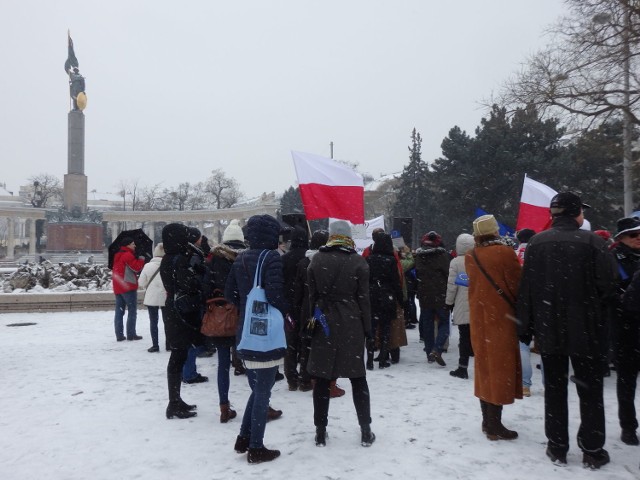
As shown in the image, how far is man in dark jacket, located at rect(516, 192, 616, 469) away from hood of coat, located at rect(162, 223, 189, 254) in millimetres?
3090

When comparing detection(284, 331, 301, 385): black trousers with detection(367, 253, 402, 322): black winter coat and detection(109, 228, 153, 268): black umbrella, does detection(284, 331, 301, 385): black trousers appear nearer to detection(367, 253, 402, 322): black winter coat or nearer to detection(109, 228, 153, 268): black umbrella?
detection(367, 253, 402, 322): black winter coat

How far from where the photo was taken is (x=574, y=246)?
3.62 meters

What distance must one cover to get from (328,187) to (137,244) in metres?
3.93

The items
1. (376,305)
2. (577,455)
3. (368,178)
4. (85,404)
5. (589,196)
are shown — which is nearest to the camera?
(577,455)

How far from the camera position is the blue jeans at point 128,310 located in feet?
27.6

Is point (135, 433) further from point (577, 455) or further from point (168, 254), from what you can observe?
point (577, 455)

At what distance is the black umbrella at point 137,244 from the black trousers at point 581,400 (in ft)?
22.9

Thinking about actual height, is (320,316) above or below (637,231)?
below

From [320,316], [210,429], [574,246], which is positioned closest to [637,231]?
[574,246]

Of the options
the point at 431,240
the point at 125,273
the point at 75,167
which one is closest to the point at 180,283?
the point at 431,240

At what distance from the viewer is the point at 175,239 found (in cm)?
477

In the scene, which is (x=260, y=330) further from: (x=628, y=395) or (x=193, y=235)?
(x=628, y=395)

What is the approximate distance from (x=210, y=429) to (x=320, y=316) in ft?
5.04

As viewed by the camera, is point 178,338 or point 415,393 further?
point 415,393
